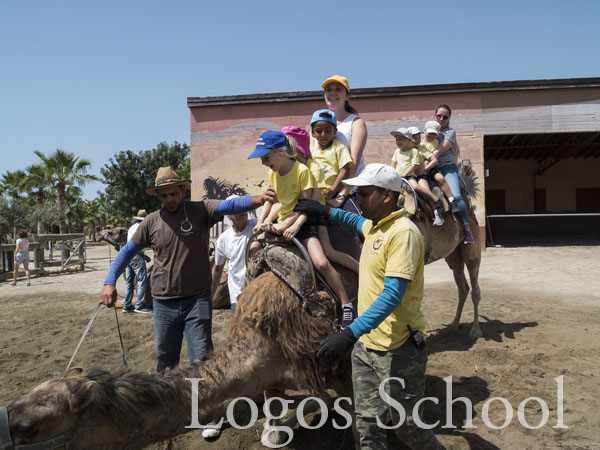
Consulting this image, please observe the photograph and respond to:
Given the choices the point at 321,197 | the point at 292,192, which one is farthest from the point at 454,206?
the point at 292,192

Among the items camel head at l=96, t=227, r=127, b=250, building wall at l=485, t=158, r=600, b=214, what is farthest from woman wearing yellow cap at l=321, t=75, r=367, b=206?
building wall at l=485, t=158, r=600, b=214

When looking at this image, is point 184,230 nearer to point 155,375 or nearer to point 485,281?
point 155,375

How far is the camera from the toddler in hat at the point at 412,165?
595 cm

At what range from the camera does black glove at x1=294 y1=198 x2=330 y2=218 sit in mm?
3574

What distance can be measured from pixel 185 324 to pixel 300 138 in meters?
Answer: 2.27

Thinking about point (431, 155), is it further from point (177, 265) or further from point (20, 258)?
point (20, 258)

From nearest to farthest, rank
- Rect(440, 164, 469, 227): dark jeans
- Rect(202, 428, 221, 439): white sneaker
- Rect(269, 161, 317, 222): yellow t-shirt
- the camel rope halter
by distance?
the camel rope halter < Rect(269, 161, 317, 222): yellow t-shirt < Rect(202, 428, 221, 439): white sneaker < Rect(440, 164, 469, 227): dark jeans

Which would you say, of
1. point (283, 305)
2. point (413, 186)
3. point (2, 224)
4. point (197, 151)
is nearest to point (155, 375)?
point (283, 305)

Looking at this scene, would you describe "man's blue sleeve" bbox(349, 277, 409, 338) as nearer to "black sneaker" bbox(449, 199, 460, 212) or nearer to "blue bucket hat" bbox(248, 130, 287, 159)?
"blue bucket hat" bbox(248, 130, 287, 159)

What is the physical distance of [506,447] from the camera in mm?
3695

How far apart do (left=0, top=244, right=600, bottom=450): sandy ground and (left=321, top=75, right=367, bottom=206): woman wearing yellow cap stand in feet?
8.80

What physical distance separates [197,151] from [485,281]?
42.8ft

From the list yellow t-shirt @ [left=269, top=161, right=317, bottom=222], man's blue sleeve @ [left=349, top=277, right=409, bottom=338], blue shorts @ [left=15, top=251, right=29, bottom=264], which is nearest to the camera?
man's blue sleeve @ [left=349, top=277, right=409, bottom=338]

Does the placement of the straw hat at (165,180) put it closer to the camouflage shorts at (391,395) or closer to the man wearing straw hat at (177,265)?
the man wearing straw hat at (177,265)
